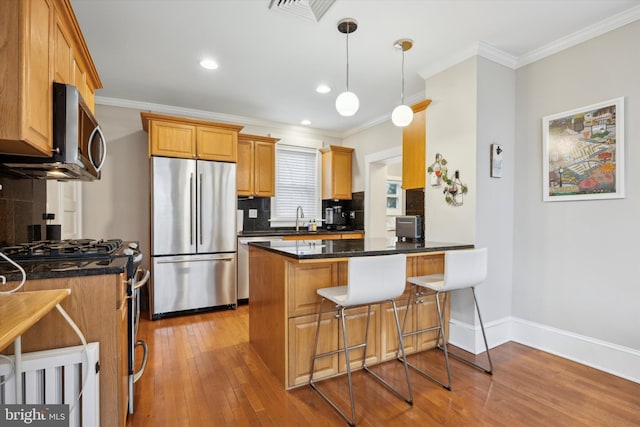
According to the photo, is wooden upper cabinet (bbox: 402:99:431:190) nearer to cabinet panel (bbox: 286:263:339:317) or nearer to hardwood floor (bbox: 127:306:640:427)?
cabinet panel (bbox: 286:263:339:317)

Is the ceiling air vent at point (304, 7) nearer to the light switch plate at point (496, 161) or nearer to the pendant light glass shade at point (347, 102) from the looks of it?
the pendant light glass shade at point (347, 102)

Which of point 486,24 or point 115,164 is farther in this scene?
point 115,164

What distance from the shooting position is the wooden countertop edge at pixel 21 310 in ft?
2.68

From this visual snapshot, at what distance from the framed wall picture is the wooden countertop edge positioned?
3.34m

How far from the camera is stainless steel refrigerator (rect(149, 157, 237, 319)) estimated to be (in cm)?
358

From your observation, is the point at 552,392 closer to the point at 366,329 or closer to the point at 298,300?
the point at 366,329

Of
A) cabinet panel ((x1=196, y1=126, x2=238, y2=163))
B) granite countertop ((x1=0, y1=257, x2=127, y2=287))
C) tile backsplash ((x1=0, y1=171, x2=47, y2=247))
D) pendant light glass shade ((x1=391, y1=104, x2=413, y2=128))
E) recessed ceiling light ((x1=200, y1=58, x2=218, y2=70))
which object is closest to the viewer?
granite countertop ((x1=0, y1=257, x2=127, y2=287))

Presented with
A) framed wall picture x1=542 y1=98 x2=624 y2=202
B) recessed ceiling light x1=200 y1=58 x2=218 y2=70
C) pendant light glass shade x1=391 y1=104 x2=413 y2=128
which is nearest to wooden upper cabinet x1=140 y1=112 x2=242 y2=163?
recessed ceiling light x1=200 y1=58 x2=218 y2=70

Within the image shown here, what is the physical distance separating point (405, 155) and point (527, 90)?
4.04 ft

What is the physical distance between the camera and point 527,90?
2871 millimetres

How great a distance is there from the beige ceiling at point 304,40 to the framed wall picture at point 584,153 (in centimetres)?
63

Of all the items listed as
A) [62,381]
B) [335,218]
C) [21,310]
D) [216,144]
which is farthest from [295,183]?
[21,310]

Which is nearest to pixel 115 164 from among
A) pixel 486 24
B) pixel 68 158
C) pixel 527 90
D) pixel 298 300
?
pixel 68 158

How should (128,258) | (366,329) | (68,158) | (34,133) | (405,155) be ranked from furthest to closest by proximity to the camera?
(405,155) < (366,329) < (128,258) < (68,158) < (34,133)
